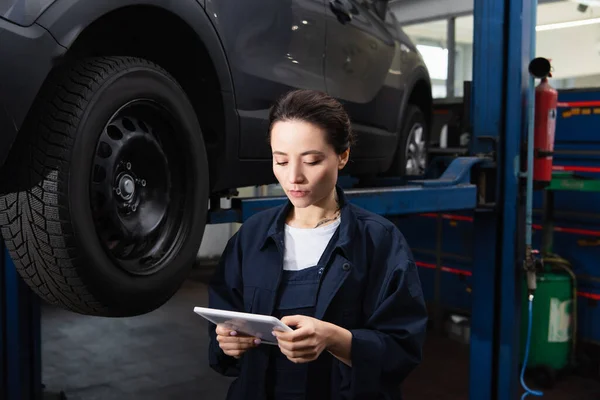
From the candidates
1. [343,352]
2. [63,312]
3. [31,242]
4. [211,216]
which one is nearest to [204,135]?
[211,216]

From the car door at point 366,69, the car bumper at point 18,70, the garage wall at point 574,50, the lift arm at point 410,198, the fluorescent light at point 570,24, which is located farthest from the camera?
the garage wall at point 574,50

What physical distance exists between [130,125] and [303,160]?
83 cm

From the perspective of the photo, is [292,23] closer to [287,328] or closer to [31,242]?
[31,242]

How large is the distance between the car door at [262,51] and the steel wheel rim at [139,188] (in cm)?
34

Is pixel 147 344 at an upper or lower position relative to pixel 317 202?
lower

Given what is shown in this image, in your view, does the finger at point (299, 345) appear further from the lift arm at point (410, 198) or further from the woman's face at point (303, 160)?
the lift arm at point (410, 198)

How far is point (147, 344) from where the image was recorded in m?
5.25

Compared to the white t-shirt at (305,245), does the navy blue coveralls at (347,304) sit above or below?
below

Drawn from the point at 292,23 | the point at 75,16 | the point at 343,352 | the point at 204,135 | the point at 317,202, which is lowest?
the point at 343,352

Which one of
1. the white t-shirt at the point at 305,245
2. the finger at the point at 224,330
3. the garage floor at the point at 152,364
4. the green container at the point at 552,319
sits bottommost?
the garage floor at the point at 152,364

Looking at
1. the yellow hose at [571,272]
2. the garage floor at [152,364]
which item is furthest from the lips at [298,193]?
the yellow hose at [571,272]

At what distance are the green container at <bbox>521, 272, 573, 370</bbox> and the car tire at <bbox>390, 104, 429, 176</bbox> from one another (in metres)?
1.41

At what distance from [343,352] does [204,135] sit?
1.19m

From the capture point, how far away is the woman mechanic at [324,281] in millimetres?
1154
